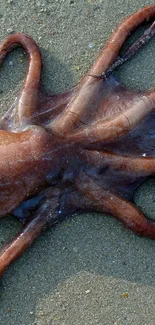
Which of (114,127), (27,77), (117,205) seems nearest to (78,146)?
(114,127)

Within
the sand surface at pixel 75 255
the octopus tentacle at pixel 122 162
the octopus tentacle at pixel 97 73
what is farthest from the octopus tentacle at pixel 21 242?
the octopus tentacle at pixel 97 73

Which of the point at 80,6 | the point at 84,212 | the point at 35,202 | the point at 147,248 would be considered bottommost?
the point at 147,248

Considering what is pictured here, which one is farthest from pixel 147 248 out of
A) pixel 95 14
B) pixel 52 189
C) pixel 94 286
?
pixel 95 14

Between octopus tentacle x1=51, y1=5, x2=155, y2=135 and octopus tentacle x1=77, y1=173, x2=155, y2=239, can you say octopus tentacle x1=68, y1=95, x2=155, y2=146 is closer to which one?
octopus tentacle x1=51, y1=5, x2=155, y2=135

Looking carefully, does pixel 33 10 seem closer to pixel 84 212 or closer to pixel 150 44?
pixel 150 44

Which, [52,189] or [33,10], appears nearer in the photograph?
[52,189]

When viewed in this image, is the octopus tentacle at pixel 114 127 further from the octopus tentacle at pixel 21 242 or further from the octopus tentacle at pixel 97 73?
the octopus tentacle at pixel 21 242
